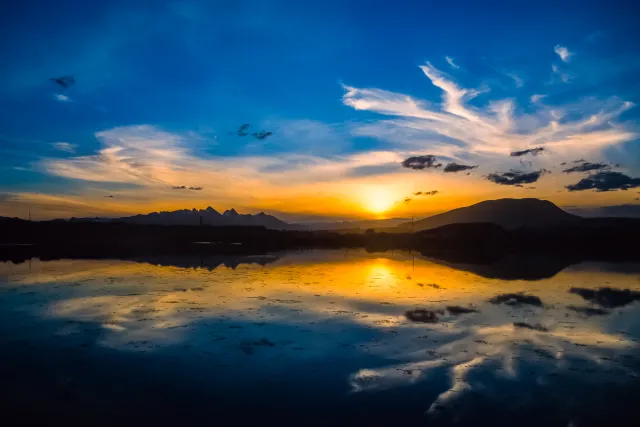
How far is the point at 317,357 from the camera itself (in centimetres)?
1326

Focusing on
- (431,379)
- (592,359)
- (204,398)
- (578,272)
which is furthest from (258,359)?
(578,272)

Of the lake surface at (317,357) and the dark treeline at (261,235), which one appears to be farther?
the dark treeline at (261,235)

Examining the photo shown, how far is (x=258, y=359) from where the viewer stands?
13.0 metres

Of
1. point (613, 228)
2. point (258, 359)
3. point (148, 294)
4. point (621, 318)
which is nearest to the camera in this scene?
point (258, 359)

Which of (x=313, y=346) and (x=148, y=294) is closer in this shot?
(x=313, y=346)

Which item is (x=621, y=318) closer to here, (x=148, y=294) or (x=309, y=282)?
(x=309, y=282)

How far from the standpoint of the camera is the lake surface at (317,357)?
939 centimetres

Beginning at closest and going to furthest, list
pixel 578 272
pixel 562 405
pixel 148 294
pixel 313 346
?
pixel 562 405
pixel 313 346
pixel 148 294
pixel 578 272

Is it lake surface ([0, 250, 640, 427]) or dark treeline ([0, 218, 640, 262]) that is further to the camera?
dark treeline ([0, 218, 640, 262])

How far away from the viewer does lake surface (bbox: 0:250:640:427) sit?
939cm

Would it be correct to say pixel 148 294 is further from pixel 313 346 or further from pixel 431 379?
pixel 431 379

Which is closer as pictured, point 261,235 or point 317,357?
point 317,357

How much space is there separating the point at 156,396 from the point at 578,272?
134ft

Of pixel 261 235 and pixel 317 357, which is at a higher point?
pixel 261 235
